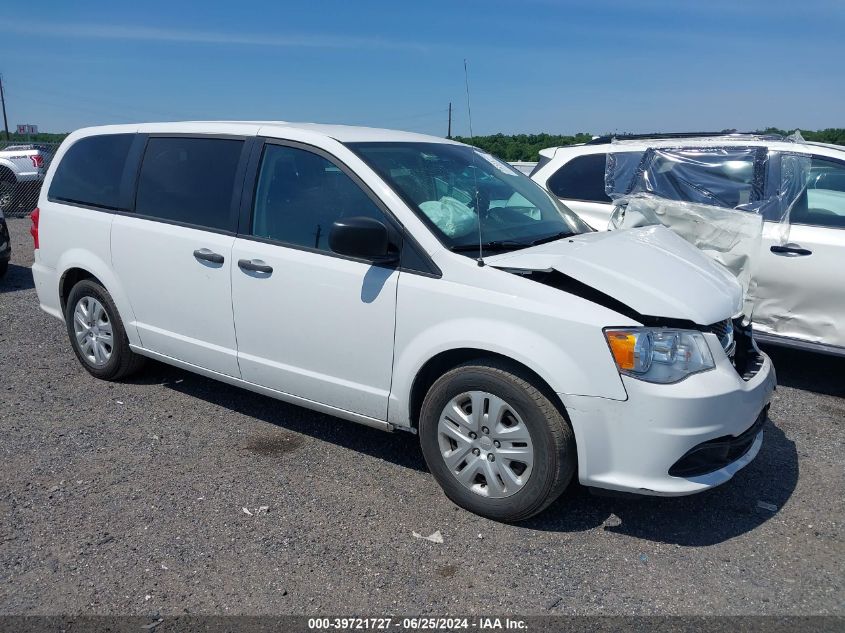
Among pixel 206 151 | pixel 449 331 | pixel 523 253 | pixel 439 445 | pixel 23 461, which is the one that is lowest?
pixel 23 461

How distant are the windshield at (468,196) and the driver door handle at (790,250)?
5.42ft

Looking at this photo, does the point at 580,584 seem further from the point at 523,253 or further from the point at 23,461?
the point at 23,461

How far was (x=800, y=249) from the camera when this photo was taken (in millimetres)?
5289

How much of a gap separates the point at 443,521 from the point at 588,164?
3.99 meters

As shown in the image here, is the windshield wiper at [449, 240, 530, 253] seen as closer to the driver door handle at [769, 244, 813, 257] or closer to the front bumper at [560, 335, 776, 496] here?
A: the front bumper at [560, 335, 776, 496]

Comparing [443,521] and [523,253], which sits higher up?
[523,253]

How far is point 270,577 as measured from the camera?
3184 mm

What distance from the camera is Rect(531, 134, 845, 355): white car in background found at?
518 centimetres

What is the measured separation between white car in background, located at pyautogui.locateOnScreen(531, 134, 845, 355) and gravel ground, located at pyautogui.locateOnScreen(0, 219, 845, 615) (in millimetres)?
678

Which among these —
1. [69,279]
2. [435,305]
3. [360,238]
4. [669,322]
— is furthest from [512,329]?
[69,279]

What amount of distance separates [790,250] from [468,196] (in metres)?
2.64

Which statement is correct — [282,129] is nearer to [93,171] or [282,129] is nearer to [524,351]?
[93,171]

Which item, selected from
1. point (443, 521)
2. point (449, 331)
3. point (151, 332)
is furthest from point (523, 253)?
point (151, 332)

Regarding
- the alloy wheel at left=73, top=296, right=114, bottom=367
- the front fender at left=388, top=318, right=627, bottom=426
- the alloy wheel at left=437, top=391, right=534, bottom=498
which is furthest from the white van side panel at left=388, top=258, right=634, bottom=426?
the alloy wheel at left=73, top=296, right=114, bottom=367
